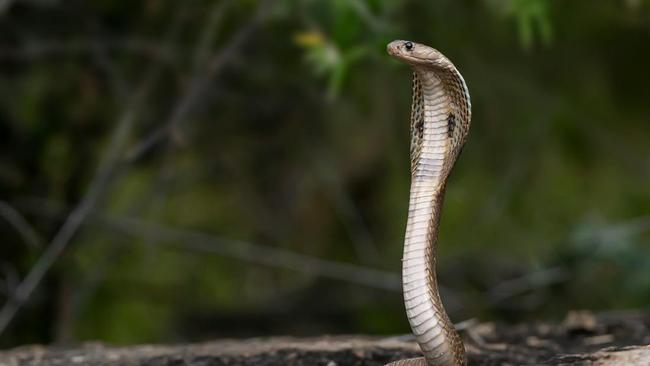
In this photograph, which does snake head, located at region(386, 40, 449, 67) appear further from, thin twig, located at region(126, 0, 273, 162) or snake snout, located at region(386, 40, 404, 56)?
thin twig, located at region(126, 0, 273, 162)

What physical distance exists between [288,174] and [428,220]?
174 inches

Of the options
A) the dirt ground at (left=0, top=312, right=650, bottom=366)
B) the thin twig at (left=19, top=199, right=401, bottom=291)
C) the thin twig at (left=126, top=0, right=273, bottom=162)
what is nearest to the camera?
the dirt ground at (left=0, top=312, right=650, bottom=366)

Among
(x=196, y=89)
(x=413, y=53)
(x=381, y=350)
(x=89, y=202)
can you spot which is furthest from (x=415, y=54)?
(x=89, y=202)

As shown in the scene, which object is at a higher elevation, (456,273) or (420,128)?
(420,128)

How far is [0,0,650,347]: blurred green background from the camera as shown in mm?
7016

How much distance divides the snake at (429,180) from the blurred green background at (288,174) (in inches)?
151

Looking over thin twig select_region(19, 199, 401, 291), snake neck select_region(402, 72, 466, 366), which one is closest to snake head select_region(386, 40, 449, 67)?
snake neck select_region(402, 72, 466, 366)

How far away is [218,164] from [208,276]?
0.83 metres

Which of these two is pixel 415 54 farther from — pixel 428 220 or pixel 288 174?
pixel 288 174

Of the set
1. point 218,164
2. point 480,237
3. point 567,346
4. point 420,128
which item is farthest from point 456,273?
point 420,128

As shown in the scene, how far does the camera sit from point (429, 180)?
310 cm

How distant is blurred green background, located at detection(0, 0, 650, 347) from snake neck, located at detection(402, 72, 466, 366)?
3.83 metres

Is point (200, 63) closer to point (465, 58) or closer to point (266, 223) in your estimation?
point (266, 223)

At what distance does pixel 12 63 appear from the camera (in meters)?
7.05
